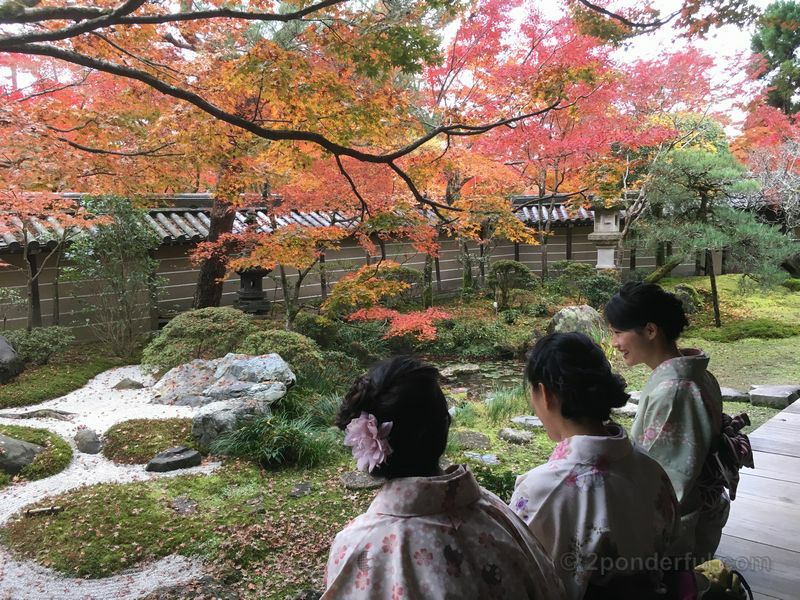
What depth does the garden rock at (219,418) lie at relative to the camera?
18.4 ft

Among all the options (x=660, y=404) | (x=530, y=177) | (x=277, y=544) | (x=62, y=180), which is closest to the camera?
(x=660, y=404)

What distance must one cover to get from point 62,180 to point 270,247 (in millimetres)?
2680

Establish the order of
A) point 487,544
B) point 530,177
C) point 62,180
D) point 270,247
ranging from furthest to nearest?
point 530,177, point 270,247, point 62,180, point 487,544

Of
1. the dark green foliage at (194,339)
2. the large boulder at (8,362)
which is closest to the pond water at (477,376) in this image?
the dark green foliage at (194,339)

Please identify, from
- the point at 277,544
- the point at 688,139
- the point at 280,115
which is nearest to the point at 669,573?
the point at 277,544

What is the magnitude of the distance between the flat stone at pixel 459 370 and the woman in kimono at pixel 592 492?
7824mm

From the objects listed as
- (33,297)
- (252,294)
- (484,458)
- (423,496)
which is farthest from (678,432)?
(33,297)

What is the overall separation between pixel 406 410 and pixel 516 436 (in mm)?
5040

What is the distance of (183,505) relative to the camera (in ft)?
14.5

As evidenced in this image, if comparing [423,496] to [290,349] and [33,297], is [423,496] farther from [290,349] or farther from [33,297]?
[33,297]

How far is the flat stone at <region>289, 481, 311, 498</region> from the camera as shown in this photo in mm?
4668

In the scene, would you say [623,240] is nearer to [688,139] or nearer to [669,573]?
[688,139]

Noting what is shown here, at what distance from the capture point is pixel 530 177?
1369 cm

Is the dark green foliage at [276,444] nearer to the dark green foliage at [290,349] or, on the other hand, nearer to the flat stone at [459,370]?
the dark green foliage at [290,349]
